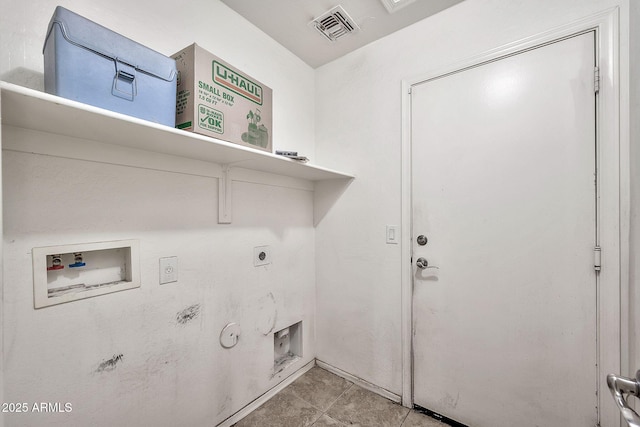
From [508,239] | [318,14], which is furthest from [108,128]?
[508,239]

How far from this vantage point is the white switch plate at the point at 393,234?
5.64 feet

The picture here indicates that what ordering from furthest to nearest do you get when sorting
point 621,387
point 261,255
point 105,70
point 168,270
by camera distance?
point 261,255 → point 168,270 → point 105,70 → point 621,387

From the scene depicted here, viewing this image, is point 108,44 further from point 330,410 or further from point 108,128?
point 330,410

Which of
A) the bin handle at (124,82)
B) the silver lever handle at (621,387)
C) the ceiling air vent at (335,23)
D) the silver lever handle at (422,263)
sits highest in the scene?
the ceiling air vent at (335,23)

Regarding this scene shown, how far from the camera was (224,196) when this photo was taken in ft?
4.90

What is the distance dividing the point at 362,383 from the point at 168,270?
1.55 m

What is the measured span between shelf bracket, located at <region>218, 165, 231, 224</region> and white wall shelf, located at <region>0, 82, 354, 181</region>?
8 cm

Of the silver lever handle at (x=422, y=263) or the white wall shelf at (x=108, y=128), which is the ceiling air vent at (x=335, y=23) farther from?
the silver lever handle at (x=422, y=263)

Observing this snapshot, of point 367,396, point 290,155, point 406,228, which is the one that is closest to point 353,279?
point 406,228

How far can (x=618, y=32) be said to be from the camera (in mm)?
1115

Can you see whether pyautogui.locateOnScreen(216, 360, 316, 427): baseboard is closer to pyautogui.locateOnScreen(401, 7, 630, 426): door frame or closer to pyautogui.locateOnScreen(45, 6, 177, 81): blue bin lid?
pyautogui.locateOnScreen(401, 7, 630, 426): door frame

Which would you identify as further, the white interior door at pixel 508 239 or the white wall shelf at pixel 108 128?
the white interior door at pixel 508 239

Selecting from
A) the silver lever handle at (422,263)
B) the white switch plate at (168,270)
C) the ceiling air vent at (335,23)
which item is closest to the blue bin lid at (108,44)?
the white switch plate at (168,270)

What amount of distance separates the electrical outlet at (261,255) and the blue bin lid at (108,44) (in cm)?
105
